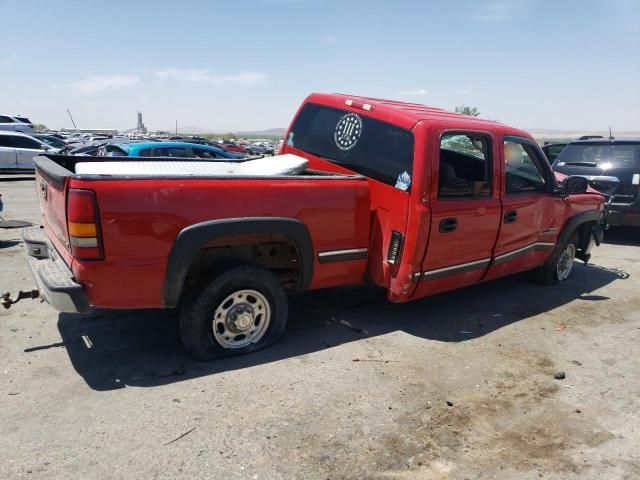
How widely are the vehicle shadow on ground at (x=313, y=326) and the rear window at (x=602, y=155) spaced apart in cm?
350

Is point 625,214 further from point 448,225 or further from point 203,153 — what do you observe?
point 203,153

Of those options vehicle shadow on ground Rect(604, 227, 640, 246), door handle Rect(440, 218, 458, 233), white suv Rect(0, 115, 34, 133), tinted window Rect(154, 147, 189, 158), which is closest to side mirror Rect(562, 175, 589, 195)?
door handle Rect(440, 218, 458, 233)

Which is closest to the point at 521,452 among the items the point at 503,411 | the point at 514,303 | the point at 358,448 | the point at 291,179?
the point at 503,411

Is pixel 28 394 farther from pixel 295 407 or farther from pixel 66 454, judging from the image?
pixel 295 407

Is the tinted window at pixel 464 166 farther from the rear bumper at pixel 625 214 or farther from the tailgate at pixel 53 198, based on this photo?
the rear bumper at pixel 625 214

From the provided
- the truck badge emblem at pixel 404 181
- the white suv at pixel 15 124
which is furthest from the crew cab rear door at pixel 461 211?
the white suv at pixel 15 124

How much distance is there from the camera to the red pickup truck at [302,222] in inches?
130

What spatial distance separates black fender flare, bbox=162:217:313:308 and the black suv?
671cm

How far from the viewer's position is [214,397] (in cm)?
342

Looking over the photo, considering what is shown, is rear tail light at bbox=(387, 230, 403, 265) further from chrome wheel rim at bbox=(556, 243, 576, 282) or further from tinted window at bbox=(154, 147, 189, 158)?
tinted window at bbox=(154, 147, 189, 158)

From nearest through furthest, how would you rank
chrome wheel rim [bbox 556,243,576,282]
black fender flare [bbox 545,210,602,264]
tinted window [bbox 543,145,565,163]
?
black fender flare [bbox 545,210,602,264] < chrome wheel rim [bbox 556,243,576,282] < tinted window [bbox 543,145,565,163]

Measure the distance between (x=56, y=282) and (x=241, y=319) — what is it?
1.32 metres

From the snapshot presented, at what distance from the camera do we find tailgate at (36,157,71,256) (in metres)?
3.31

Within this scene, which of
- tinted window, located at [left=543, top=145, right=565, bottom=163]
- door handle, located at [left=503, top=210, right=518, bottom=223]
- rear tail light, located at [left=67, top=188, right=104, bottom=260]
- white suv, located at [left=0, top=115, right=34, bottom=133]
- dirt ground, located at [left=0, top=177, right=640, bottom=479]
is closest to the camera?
dirt ground, located at [left=0, top=177, right=640, bottom=479]
